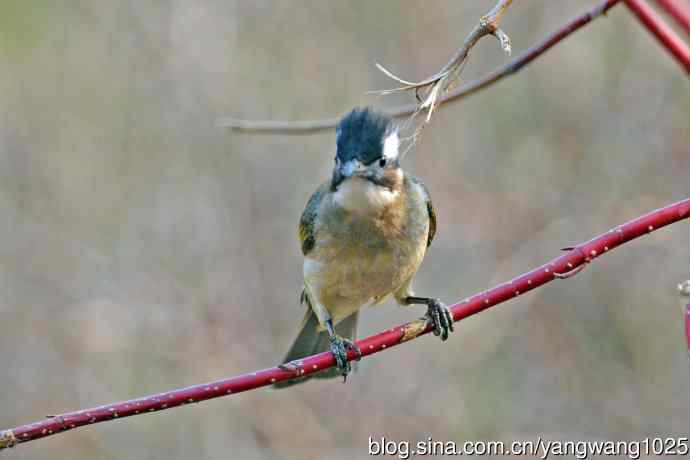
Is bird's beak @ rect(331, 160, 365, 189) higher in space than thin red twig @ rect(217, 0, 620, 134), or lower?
higher

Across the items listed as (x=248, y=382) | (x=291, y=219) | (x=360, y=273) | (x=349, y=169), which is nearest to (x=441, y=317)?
(x=360, y=273)

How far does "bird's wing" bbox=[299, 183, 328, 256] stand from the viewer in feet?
16.6

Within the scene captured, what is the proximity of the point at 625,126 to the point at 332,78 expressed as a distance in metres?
2.70

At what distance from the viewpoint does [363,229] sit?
4.79m

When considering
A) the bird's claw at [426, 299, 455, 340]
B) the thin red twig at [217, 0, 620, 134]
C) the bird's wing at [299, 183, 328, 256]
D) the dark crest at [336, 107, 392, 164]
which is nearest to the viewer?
the thin red twig at [217, 0, 620, 134]

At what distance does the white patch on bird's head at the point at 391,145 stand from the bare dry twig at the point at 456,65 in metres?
1.21

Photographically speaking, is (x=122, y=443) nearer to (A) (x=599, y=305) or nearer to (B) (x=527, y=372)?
(B) (x=527, y=372)

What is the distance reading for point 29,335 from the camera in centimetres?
805

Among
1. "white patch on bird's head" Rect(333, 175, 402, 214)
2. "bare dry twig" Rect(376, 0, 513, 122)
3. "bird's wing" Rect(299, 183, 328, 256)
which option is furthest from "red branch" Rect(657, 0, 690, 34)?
"bird's wing" Rect(299, 183, 328, 256)

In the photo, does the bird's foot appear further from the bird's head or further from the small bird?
the bird's head

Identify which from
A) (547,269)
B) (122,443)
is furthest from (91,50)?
(547,269)

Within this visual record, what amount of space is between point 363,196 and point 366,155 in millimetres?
414

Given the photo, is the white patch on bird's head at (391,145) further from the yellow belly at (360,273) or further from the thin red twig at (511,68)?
the yellow belly at (360,273)

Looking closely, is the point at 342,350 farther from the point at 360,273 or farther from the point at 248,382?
the point at 248,382
